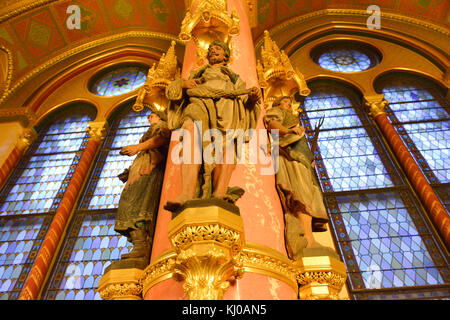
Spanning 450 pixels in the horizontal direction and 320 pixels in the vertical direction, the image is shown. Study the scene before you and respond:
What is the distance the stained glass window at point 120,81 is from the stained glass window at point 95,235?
1.51 meters

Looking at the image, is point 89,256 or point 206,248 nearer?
point 206,248

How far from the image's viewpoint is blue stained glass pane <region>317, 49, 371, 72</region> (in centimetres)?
920

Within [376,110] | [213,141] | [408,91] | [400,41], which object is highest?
[400,41]

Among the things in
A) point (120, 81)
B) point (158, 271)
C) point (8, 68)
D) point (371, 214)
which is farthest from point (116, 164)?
point (158, 271)

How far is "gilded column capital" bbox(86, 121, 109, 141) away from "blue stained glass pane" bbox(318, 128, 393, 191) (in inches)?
185

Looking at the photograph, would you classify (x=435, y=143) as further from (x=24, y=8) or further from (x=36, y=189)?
(x=24, y=8)

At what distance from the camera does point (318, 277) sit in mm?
2523

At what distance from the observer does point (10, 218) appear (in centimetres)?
697

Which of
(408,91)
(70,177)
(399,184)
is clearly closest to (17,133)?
(70,177)

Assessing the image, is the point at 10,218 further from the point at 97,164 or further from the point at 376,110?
the point at 376,110

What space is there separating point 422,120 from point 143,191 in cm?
650

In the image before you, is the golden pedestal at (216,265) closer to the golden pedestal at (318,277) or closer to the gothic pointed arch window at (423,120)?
the golden pedestal at (318,277)

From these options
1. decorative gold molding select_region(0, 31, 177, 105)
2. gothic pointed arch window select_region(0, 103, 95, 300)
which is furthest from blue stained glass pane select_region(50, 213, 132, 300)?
decorative gold molding select_region(0, 31, 177, 105)

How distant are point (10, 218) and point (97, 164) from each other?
190 cm
